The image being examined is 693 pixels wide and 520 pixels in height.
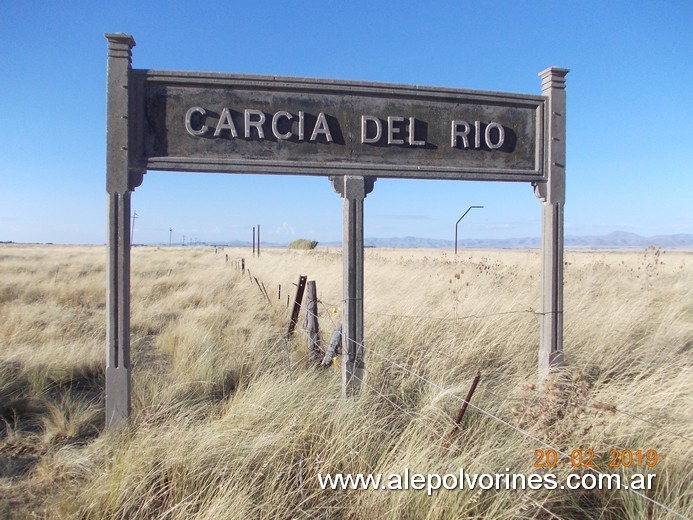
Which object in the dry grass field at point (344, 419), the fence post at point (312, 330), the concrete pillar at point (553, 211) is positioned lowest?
the dry grass field at point (344, 419)

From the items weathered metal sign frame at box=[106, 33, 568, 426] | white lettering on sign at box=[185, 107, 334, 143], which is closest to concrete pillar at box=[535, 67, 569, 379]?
weathered metal sign frame at box=[106, 33, 568, 426]

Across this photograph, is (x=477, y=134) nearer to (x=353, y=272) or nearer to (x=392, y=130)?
(x=392, y=130)

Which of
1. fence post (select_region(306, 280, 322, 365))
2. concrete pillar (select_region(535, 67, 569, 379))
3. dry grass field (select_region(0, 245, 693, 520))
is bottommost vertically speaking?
dry grass field (select_region(0, 245, 693, 520))

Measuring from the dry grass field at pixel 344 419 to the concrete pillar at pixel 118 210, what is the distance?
33 cm

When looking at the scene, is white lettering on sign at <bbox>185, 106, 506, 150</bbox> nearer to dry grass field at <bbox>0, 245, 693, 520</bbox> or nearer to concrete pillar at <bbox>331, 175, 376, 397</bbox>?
concrete pillar at <bbox>331, 175, 376, 397</bbox>

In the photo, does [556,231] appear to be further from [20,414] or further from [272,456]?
[20,414]

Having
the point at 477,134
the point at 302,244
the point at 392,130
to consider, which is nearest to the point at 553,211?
the point at 477,134

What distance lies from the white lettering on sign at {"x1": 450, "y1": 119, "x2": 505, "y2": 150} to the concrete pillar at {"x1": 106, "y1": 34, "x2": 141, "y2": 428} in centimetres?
296

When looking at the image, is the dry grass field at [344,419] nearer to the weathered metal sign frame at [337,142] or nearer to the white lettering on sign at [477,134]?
the weathered metal sign frame at [337,142]

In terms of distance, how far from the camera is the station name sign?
4.18 meters

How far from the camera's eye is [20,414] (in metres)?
4.50

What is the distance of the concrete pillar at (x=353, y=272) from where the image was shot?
14.3 feet

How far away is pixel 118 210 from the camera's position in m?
4.04

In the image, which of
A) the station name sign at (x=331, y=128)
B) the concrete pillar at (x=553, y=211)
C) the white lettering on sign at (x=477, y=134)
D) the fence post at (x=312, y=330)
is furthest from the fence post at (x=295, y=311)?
the concrete pillar at (x=553, y=211)
